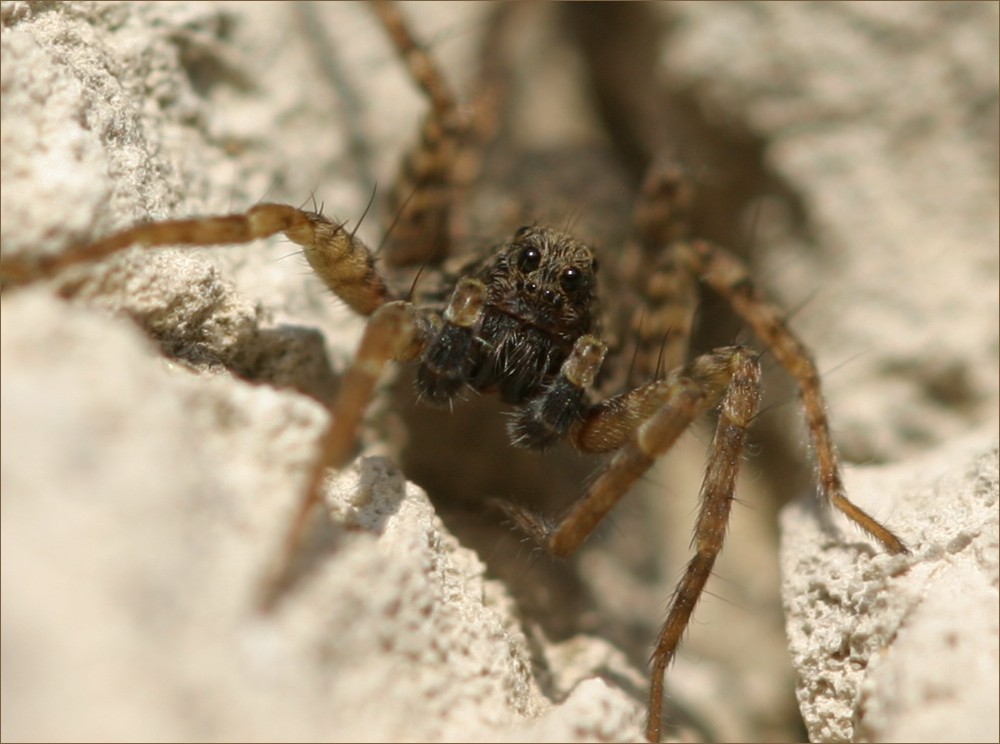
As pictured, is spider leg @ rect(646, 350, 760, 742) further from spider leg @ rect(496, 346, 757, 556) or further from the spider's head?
the spider's head

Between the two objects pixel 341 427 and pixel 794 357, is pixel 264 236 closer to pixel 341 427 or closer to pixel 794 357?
pixel 341 427

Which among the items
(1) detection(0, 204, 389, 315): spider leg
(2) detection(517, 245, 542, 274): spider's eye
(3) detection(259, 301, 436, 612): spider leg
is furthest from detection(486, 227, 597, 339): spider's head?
(3) detection(259, 301, 436, 612): spider leg

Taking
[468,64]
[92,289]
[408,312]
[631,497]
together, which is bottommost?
[631,497]

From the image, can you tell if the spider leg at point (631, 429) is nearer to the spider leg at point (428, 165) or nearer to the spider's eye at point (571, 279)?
the spider's eye at point (571, 279)

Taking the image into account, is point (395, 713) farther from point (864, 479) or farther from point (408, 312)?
point (864, 479)

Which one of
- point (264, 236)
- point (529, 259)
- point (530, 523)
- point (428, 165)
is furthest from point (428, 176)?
point (530, 523)

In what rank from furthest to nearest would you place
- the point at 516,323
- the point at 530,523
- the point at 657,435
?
the point at 516,323 → the point at 530,523 → the point at 657,435

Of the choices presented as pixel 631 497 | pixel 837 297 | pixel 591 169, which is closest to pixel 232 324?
pixel 631 497
